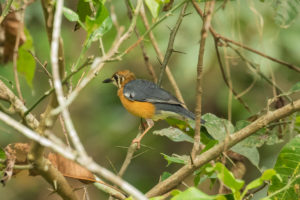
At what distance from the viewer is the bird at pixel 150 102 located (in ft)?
16.6

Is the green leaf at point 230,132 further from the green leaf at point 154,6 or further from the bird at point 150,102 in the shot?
the bird at point 150,102

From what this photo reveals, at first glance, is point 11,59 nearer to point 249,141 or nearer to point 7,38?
point 7,38

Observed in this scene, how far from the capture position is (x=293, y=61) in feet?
19.3

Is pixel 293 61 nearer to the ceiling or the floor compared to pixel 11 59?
nearer to the floor

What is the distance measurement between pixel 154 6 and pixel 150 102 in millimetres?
2760

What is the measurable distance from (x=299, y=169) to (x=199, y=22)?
3.36 metres

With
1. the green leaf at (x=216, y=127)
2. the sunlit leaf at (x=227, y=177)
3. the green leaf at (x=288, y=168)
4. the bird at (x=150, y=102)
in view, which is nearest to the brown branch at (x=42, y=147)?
the sunlit leaf at (x=227, y=177)

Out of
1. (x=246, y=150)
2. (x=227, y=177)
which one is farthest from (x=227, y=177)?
(x=246, y=150)

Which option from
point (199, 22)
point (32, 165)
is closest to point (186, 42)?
point (199, 22)

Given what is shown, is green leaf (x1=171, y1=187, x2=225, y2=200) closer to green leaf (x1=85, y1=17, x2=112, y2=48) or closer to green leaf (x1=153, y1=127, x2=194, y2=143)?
green leaf (x1=85, y1=17, x2=112, y2=48)

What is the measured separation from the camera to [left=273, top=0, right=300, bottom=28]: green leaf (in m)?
3.07

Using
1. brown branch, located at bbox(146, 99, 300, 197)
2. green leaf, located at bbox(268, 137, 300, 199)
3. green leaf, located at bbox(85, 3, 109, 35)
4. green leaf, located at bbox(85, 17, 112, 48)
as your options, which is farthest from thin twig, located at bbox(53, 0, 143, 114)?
green leaf, located at bbox(268, 137, 300, 199)

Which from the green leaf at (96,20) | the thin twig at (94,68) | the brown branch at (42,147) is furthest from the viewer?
the green leaf at (96,20)

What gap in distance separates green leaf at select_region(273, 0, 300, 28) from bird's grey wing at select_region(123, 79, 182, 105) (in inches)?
76.2
